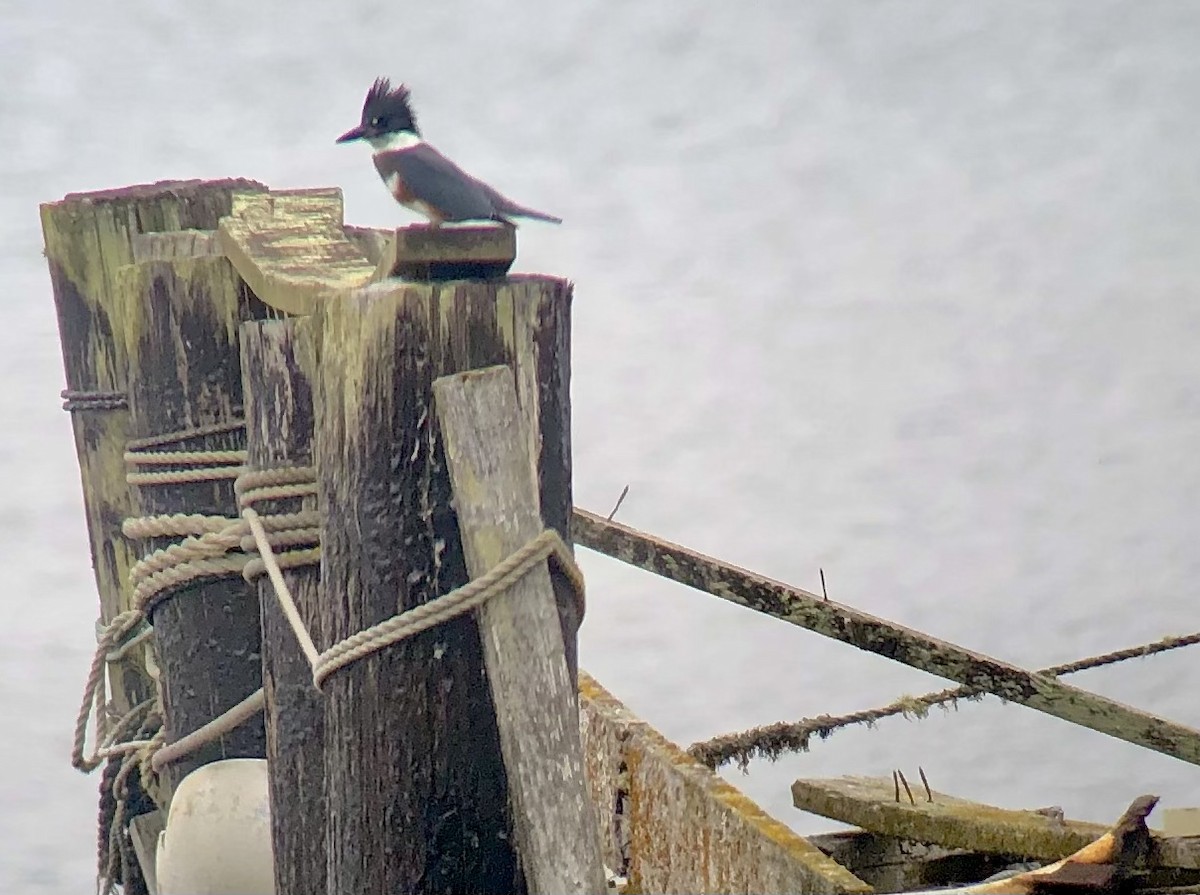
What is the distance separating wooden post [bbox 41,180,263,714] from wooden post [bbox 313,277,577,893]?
1.22m

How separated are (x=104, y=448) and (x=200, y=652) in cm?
72

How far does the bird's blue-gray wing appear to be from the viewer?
245cm

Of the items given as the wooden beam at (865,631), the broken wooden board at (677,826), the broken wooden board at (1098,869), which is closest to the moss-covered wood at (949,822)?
the broken wooden board at (677,826)

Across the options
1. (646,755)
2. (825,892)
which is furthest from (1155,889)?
(646,755)

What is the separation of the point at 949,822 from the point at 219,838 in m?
2.77

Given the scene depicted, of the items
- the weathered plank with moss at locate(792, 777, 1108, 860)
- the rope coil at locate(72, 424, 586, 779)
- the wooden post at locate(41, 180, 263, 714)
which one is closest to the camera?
the rope coil at locate(72, 424, 586, 779)

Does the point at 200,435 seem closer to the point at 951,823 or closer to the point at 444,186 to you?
the point at 444,186

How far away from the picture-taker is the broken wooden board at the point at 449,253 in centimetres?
208

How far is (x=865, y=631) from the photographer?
397 centimetres

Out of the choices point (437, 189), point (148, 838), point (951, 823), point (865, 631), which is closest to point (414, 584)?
point (437, 189)

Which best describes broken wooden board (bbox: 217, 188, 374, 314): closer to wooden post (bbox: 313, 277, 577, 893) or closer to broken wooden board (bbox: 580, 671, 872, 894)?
wooden post (bbox: 313, 277, 577, 893)

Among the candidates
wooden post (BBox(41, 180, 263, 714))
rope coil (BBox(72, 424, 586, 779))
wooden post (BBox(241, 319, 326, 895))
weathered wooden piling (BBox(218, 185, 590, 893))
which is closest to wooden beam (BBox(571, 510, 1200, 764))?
wooden post (BBox(41, 180, 263, 714))

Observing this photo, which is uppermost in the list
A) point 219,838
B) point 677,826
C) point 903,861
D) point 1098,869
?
point 219,838

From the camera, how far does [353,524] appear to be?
85.4 inches
